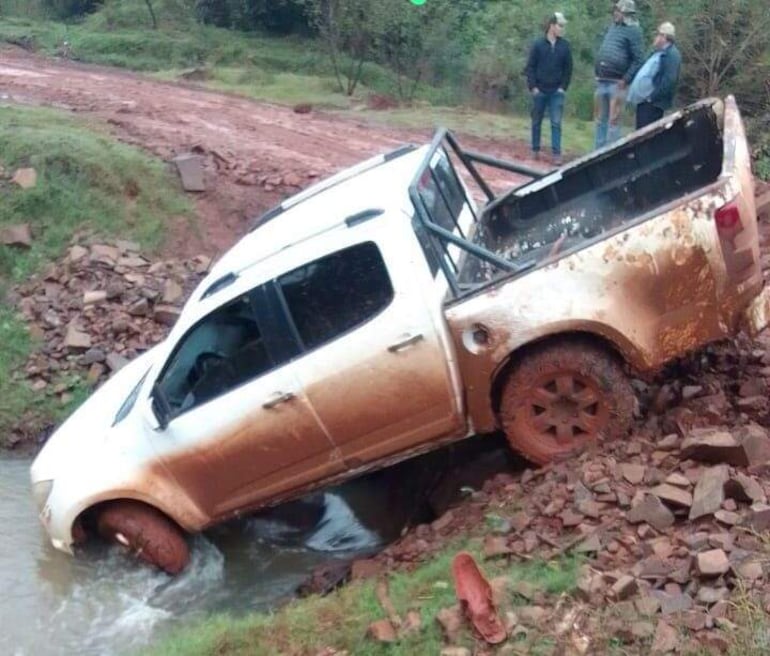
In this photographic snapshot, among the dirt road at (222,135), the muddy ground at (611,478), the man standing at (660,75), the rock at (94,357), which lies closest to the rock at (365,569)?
the muddy ground at (611,478)

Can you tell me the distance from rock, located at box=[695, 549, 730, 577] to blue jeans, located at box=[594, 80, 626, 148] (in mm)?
8645

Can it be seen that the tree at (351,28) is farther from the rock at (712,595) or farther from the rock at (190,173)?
the rock at (712,595)

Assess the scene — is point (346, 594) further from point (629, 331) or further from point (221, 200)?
point (221, 200)

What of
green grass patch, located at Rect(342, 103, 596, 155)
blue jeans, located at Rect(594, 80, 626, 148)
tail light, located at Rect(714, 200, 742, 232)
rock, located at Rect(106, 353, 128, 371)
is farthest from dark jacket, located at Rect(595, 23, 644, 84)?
tail light, located at Rect(714, 200, 742, 232)

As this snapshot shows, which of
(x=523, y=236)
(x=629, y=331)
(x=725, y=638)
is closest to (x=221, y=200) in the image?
(x=523, y=236)

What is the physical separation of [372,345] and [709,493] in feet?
6.50

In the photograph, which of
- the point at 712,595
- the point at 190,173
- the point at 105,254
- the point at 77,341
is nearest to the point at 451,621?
the point at 712,595

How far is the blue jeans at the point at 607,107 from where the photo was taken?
1311cm

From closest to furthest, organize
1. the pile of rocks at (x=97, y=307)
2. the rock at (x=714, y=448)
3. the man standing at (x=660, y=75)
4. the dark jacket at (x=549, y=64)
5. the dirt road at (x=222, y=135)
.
Result: the rock at (x=714, y=448)
the pile of rocks at (x=97, y=307)
the man standing at (x=660, y=75)
the dirt road at (x=222, y=135)
the dark jacket at (x=549, y=64)

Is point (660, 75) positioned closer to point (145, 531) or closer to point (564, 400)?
point (564, 400)

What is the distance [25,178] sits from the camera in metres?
11.6

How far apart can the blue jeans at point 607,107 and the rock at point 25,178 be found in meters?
6.05

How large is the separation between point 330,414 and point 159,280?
456 centimetres

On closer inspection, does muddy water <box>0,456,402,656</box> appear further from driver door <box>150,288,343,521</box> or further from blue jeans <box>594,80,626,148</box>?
blue jeans <box>594,80,626,148</box>
